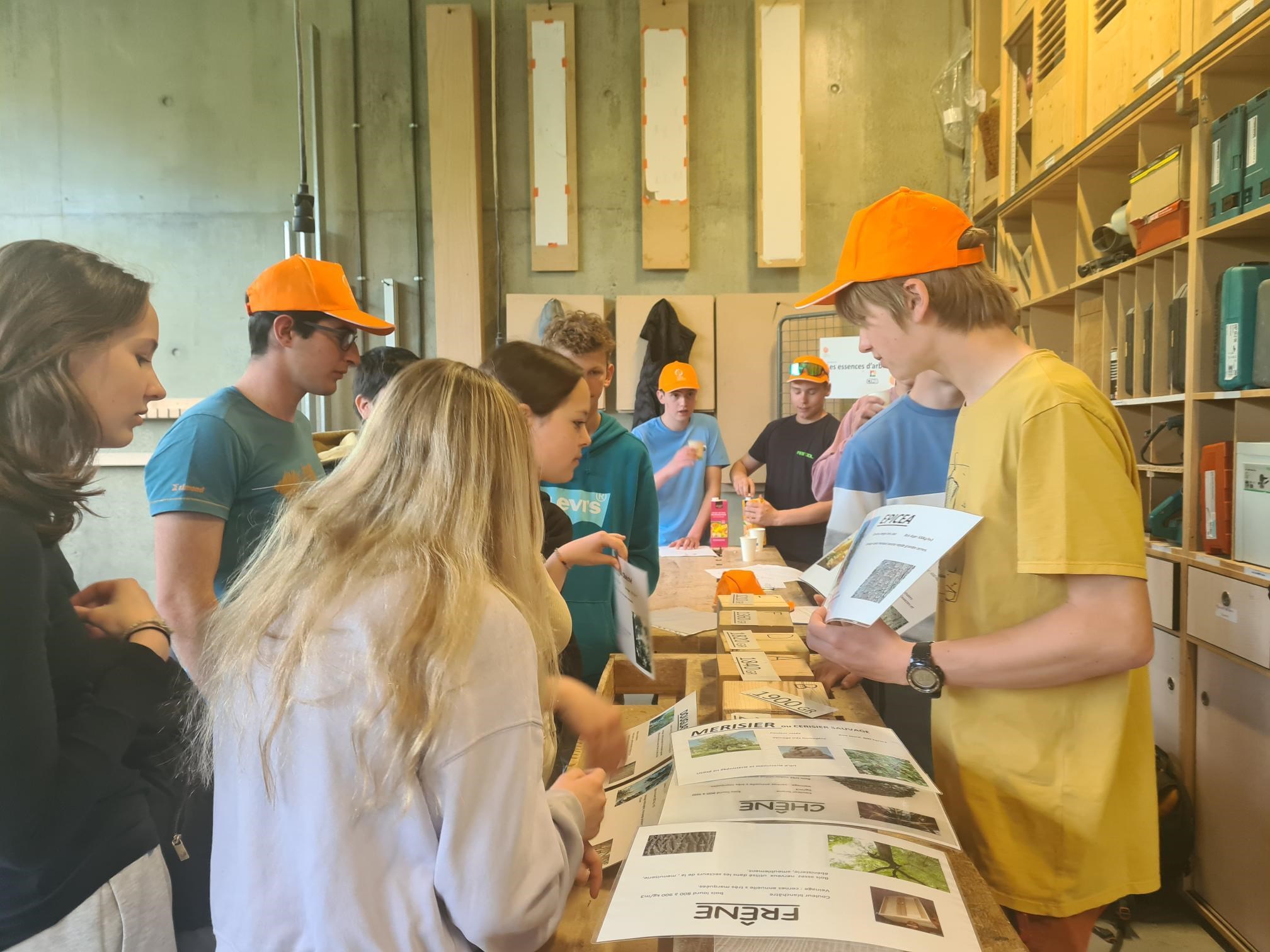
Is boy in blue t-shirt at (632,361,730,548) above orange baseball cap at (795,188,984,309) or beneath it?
beneath

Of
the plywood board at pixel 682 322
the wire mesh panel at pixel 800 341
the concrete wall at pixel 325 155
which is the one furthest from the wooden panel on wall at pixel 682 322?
the wire mesh panel at pixel 800 341

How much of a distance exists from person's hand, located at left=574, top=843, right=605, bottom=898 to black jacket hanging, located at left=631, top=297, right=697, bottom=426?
4329mm

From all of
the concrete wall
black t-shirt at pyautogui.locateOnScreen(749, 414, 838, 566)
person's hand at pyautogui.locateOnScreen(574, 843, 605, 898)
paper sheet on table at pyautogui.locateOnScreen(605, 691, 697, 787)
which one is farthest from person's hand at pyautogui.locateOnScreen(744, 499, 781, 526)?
person's hand at pyautogui.locateOnScreen(574, 843, 605, 898)

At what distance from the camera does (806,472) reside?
14.4ft

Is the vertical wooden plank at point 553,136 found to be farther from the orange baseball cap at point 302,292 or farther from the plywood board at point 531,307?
the orange baseball cap at point 302,292

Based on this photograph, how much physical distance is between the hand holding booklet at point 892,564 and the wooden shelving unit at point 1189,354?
5.03ft

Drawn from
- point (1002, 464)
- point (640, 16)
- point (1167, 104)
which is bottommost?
point (1002, 464)

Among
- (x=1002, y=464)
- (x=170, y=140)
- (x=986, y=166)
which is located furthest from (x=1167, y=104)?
(x=170, y=140)

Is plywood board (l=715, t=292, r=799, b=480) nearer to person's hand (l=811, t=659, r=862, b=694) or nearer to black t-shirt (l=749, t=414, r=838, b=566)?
black t-shirt (l=749, t=414, r=838, b=566)

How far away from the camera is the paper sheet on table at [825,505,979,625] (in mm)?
1050

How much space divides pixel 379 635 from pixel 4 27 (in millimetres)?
6868

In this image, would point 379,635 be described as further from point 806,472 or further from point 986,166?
point 986,166

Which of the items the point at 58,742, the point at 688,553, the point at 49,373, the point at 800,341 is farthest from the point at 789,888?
the point at 800,341

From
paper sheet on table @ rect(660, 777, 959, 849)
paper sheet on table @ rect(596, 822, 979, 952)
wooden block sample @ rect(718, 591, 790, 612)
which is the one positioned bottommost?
paper sheet on table @ rect(596, 822, 979, 952)
